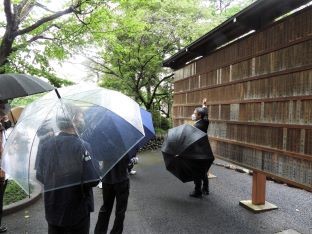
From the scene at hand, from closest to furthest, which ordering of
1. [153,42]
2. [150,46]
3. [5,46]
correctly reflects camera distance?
[5,46] → [150,46] → [153,42]

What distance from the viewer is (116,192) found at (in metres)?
4.76

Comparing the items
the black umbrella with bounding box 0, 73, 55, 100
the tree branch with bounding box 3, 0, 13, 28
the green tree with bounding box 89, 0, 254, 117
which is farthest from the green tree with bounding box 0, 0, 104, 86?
the green tree with bounding box 89, 0, 254, 117

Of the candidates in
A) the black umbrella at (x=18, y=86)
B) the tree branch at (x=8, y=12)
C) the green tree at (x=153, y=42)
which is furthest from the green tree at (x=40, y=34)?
the green tree at (x=153, y=42)

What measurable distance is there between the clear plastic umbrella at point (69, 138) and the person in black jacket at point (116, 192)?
1.10 m

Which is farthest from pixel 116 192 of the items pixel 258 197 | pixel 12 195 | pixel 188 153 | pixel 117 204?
pixel 12 195

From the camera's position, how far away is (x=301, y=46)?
4.58 metres

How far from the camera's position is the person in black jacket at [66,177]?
10.2 feet

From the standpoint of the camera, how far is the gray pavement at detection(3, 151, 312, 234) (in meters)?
5.69

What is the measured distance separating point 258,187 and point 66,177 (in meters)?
4.60

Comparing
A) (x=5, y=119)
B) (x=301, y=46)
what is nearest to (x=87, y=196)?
(x=5, y=119)

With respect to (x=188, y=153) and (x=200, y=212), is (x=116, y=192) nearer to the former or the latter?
(x=188, y=153)

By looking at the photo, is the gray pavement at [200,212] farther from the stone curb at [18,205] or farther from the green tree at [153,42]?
the green tree at [153,42]

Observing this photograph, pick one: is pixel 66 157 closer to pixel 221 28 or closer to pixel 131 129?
pixel 131 129

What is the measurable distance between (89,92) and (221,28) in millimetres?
3475
